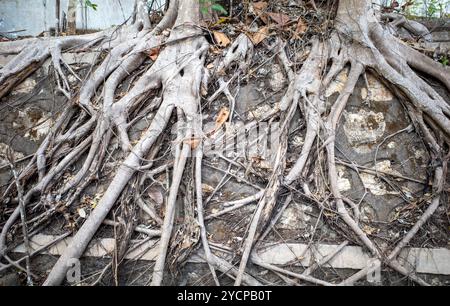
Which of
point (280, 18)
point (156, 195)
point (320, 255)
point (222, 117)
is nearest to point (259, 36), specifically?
point (280, 18)

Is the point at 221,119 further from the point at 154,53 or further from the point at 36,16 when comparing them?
the point at 36,16

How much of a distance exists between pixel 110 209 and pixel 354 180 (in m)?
1.86

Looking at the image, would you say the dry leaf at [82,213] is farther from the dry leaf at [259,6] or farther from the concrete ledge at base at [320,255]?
the dry leaf at [259,6]

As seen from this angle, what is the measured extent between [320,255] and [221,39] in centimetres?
215

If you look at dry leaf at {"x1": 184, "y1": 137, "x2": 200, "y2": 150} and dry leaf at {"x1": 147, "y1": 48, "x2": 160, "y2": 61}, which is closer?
dry leaf at {"x1": 184, "y1": 137, "x2": 200, "y2": 150}

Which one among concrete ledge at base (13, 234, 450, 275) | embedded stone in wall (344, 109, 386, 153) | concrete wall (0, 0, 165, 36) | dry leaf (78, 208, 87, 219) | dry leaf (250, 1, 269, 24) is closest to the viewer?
concrete ledge at base (13, 234, 450, 275)

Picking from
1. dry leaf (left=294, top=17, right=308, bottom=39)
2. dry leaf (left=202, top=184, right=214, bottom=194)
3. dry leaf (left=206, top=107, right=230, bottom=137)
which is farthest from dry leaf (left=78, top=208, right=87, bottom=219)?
dry leaf (left=294, top=17, right=308, bottom=39)

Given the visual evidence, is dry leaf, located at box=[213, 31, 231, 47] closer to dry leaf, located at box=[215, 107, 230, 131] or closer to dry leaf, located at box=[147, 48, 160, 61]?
dry leaf, located at box=[147, 48, 160, 61]

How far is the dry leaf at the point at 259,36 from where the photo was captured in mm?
3154

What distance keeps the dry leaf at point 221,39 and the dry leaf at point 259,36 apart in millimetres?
239

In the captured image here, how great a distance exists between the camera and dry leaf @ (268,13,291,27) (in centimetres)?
321

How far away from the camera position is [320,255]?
225cm

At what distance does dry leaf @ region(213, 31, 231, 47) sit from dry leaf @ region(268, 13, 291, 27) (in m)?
0.51
